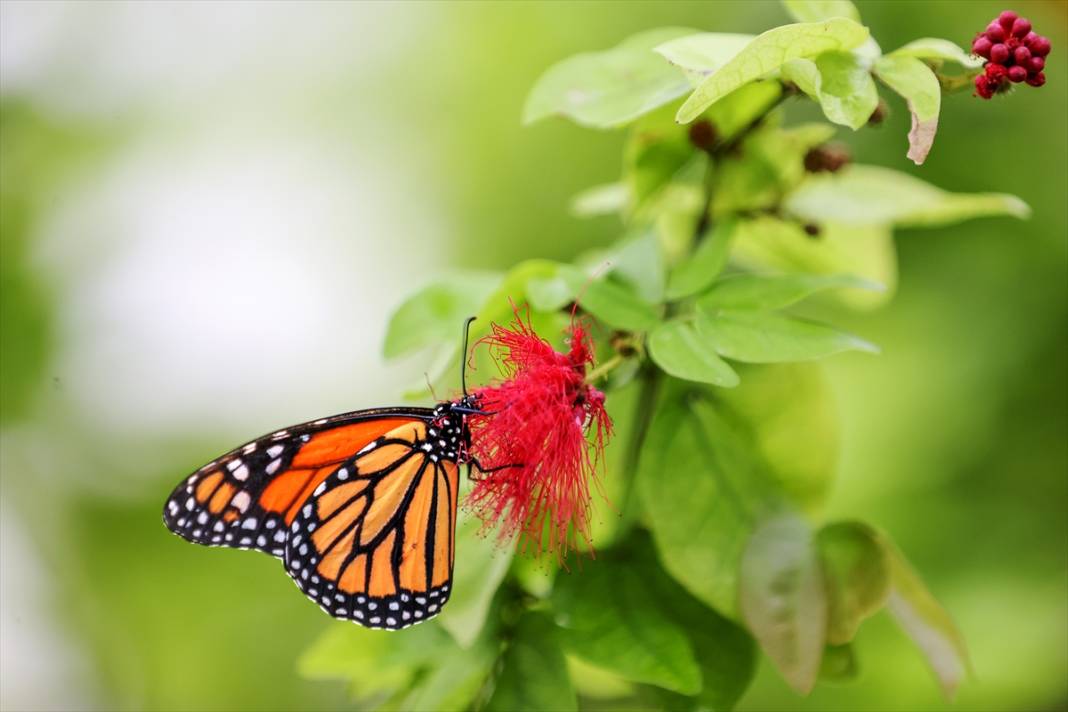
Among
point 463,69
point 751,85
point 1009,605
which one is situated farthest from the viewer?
point 463,69

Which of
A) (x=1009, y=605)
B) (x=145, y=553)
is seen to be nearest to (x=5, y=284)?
(x=145, y=553)

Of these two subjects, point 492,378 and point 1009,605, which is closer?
point 492,378

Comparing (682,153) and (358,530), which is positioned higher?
(682,153)

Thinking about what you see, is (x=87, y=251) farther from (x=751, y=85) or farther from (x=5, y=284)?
(x=751, y=85)

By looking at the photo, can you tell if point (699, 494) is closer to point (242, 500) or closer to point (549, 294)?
point (549, 294)

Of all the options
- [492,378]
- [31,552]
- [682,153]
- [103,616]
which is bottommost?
[103,616]

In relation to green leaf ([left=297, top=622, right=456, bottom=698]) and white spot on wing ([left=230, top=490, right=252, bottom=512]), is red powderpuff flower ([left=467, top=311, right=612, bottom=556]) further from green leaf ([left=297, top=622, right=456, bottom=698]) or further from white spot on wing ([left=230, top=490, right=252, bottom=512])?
white spot on wing ([left=230, top=490, right=252, bottom=512])

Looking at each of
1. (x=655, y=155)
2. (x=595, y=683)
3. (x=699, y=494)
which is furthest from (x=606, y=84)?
(x=595, y=683)

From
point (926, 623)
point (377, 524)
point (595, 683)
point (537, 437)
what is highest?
point (537, 437)
